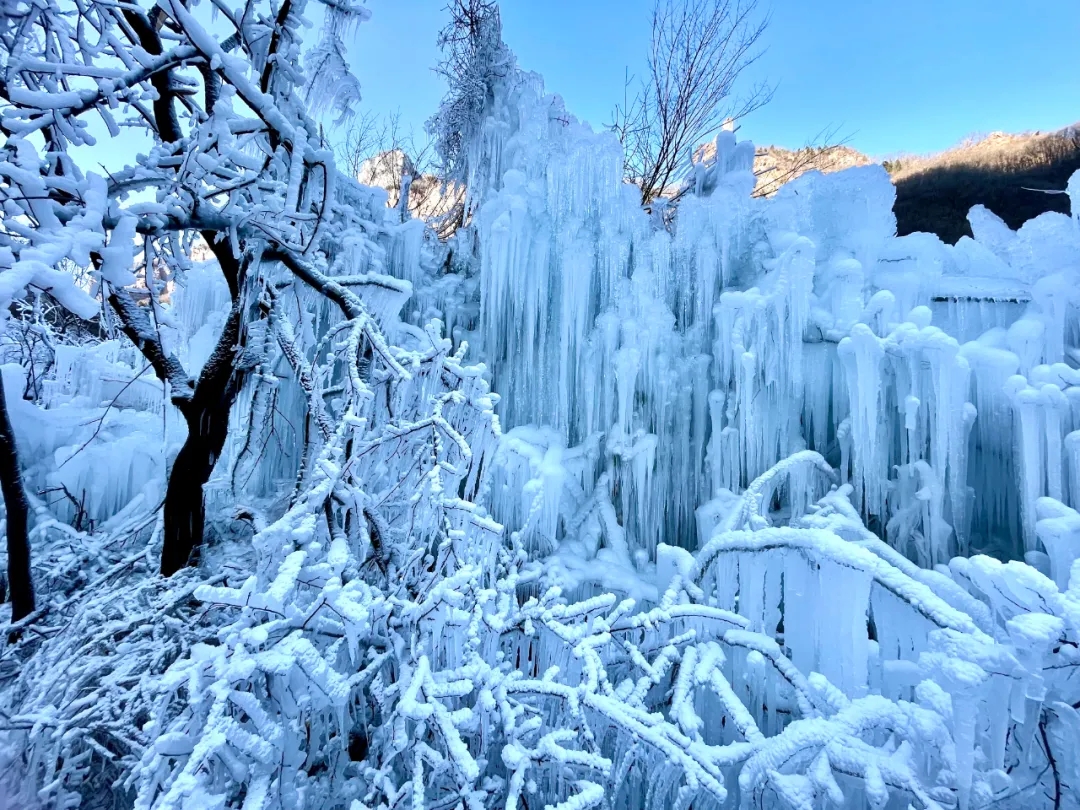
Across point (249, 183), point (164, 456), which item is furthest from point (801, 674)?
point (164, 456)

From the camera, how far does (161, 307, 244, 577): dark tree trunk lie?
301 centimetres

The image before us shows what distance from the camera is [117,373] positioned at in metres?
5.09

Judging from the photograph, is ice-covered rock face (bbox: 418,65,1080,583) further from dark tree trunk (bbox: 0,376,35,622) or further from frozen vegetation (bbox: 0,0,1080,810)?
dark tree trunk (bbox: 0,376,35,622)

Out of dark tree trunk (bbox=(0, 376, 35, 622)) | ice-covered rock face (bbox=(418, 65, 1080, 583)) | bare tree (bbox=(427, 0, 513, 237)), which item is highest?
bare tree (bbox=(427, 0, 513, 237))

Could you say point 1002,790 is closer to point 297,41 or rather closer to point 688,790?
point 688,790

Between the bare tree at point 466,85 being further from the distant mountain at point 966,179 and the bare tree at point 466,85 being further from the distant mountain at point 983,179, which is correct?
the distant mountain at point 983,179

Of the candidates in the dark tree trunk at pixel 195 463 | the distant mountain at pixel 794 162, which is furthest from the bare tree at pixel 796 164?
the dark tree trunk at pixel 195 463

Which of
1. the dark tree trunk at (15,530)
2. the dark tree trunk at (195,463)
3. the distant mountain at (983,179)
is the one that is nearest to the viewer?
the dark tree trunk at (15,530)

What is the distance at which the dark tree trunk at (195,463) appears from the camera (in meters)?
3.01

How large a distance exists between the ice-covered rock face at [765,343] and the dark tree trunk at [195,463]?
191cm

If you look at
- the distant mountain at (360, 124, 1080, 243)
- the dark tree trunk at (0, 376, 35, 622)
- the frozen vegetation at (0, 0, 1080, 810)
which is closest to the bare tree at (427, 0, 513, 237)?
the frozen vegetation at (0, 0, 1080, 810)

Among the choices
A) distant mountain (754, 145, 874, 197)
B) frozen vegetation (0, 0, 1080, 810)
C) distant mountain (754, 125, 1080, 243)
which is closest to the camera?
frozen vegetation (0, 0, 1080, 810)

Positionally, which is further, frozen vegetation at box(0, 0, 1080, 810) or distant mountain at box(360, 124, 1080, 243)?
distant mountain at box(360, 124, 1080, 243)

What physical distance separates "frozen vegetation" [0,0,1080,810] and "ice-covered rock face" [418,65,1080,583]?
0.08 ft
